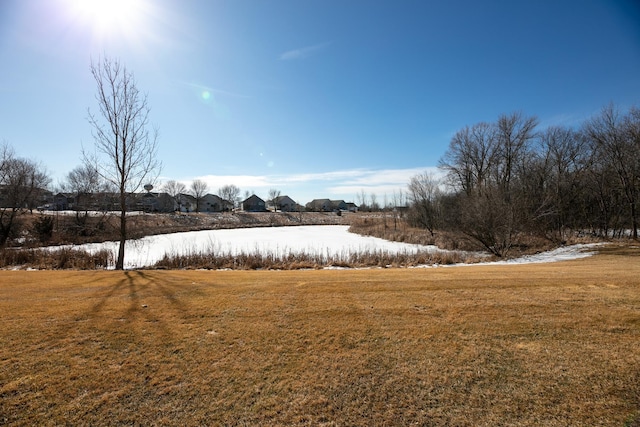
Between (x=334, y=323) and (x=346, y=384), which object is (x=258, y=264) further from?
(x=346, y=384)

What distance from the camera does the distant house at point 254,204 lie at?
7612 centimetres

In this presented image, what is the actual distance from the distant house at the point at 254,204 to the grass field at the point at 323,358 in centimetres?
7270

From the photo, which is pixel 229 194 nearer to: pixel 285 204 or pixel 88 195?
pixel 285 204

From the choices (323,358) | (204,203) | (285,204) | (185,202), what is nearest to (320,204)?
(285,204)

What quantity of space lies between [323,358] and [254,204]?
3006 inches

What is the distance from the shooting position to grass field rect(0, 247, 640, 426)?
2148 millimetres

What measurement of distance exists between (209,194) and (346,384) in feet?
249

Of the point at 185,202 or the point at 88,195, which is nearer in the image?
the point at 88,195

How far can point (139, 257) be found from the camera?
44.7 ft

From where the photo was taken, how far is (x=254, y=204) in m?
76.9

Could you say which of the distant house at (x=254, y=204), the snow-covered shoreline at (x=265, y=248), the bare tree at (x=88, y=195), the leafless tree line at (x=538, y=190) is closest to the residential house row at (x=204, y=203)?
the distant house at (x=254, y=204)

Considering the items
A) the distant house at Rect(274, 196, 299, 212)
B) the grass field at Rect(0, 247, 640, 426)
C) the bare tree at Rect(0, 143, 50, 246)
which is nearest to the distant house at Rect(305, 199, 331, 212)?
the distant house at Rect(274, 196, 299, 212)

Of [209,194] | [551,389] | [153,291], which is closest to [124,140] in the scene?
[153,291]

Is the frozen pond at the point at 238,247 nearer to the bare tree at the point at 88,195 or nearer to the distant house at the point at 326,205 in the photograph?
the bare tree at the point at 88,195
